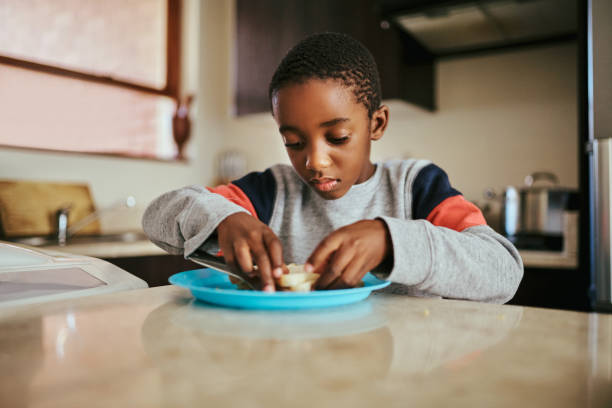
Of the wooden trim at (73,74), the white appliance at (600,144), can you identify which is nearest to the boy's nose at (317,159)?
the white appliance at (600,144)

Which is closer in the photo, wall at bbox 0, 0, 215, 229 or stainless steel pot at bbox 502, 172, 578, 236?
stainless steel pot at bbox 502, 172, 578, 236

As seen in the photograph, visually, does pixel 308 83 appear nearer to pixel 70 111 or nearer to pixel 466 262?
pixel 466 262

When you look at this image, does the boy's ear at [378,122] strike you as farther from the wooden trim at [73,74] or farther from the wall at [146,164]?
the wooden trim at [73,74]

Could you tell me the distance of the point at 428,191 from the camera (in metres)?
0.96

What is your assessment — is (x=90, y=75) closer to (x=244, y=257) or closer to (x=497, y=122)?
(x=497, y=122)

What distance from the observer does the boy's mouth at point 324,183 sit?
33.5 inches

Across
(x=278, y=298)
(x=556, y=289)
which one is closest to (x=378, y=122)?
(x=278, y=298)

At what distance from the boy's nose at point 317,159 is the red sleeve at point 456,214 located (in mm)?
229

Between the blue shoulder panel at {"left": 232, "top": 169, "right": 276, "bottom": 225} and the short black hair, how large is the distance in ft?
0.73

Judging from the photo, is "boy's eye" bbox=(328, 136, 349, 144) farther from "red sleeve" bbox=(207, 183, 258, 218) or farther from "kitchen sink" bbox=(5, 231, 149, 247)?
"kitchen sink" bbox=(5, 231, 149, 247)

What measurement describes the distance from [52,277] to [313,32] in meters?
2.03

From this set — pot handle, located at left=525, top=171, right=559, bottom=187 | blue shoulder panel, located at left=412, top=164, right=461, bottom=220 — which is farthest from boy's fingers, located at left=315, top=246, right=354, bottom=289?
pot handle, located at left=525, top=171, right=559, bottom=187

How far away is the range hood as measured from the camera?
1.90m

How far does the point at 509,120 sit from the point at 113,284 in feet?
A: 7.18
